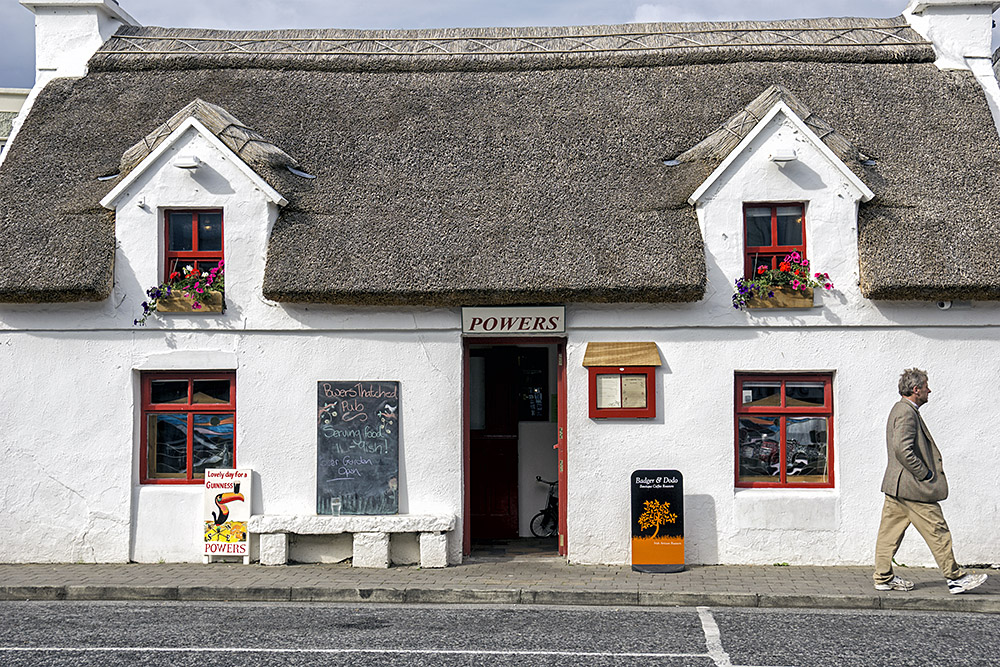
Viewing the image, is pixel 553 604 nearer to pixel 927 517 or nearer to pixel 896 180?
pixel 927 517

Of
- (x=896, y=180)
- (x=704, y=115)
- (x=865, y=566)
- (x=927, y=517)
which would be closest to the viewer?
(x=927, y=517)

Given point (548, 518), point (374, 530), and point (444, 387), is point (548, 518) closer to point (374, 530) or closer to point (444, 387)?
point (444, 387)

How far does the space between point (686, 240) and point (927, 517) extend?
407cm

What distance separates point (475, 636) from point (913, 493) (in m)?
4.58

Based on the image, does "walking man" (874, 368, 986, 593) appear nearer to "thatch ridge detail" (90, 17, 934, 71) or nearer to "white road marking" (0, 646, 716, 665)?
"white road marking" (0, 646, 716, 665)

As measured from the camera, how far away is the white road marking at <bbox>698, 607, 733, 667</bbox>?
7.65 meters

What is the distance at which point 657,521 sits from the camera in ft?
37.8

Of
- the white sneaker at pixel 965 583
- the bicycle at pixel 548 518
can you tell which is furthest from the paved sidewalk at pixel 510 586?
the bicycle at pixel 548 518

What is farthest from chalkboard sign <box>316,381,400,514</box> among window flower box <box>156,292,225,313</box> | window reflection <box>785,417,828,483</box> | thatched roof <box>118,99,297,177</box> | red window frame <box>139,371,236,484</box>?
window reflection <box>785,417,828,483</box>

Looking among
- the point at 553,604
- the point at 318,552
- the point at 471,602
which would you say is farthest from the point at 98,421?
the point at 553,604

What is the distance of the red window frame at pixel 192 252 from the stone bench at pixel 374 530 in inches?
128

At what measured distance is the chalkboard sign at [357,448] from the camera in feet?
39.8

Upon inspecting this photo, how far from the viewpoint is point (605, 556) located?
12.0m

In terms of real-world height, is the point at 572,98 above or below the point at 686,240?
above
